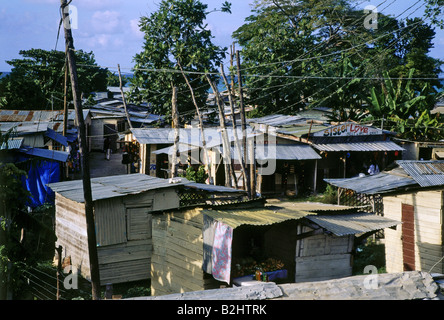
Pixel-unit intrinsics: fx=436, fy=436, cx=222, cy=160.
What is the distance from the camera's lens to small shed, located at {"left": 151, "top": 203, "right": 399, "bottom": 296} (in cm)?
941

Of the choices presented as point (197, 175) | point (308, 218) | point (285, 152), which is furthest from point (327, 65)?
point (308, 218)

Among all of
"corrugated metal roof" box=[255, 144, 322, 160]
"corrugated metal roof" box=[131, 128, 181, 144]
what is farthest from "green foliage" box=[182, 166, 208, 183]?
"corrugated metal roof" box=[131, 128, 181, 144]

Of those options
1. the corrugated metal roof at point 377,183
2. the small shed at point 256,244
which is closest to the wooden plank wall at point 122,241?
the small shed at point 256,244

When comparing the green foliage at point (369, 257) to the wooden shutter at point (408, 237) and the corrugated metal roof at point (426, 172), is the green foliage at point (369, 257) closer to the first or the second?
the wooden shutter at point (408, 237)

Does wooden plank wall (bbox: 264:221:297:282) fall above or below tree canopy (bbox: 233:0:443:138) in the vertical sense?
below

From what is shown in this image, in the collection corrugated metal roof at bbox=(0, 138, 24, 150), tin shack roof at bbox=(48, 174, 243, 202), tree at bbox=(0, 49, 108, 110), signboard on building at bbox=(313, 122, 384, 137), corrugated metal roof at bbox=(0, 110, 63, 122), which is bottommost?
tin shack roof at bbox=(48, 174, 243, 202)

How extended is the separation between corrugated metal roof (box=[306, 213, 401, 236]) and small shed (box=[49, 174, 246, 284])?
12.4ft

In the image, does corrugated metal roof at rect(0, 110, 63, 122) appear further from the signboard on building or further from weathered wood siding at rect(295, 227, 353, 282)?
weathered wood siding at rect(295, 227, 353, 282)

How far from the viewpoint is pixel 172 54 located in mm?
32031

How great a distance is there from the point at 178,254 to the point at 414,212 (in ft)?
23.6

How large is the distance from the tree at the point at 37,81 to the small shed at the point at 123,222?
56.1ft

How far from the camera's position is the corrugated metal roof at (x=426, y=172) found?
12344 mm
